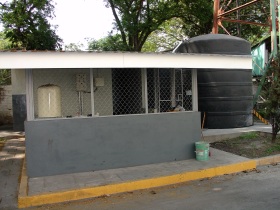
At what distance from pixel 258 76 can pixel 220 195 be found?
13.4 meters

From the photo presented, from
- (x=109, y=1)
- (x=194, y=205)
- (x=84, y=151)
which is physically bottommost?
(x=194, y=205)

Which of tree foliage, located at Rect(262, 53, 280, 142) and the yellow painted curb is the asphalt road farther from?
tree foliage, located at Rect(262, 53, 280, 142)

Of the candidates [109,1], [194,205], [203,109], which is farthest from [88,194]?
[109,1]

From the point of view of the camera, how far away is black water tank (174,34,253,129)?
1114cm

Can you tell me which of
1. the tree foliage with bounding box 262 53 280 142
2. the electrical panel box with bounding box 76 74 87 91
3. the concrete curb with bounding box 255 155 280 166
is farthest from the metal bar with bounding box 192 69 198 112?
the electrical panel box with bounding box 76 74 87 91

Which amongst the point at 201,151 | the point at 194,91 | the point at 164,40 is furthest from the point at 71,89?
the point at 164,40

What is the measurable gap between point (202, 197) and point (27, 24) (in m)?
12.8

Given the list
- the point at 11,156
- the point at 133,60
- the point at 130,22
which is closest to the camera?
the point at 133,60

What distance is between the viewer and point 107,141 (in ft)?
22.2

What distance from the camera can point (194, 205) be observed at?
4.95m

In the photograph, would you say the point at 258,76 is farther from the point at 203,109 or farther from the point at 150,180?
the point at 150,180

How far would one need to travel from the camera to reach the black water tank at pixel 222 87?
1114 centimetres

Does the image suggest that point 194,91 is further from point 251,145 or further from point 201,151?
point 251,145

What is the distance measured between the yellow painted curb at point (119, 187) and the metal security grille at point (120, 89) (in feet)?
5.79
